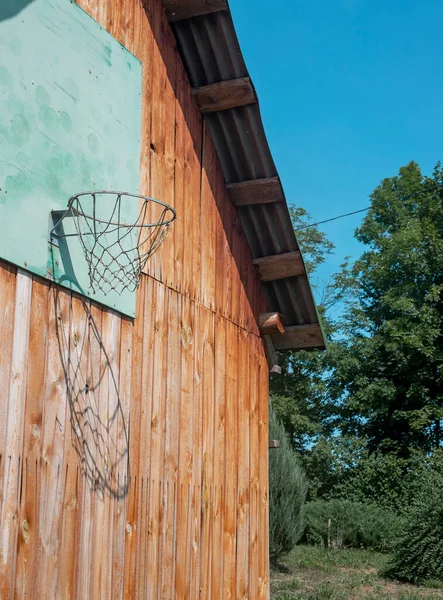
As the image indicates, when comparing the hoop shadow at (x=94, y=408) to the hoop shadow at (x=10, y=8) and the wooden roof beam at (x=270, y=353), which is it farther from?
the wooden roof beam at (x=270, y=353)

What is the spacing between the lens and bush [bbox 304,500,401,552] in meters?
21.6

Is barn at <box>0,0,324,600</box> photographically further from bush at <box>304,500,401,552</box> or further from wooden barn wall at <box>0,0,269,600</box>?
bush at <box>304,500,401,552</box>

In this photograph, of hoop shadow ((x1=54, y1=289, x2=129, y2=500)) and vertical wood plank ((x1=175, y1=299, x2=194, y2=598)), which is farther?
vertical wood plank ((x1=175, y1=299, x2=194, y2=598))

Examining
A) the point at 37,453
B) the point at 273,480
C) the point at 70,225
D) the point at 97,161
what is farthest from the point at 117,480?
the point at 273,480

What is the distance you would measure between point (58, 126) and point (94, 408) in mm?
1543

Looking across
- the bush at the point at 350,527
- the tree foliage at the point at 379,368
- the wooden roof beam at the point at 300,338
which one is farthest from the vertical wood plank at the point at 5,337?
the tree foliage at the point at 379,368

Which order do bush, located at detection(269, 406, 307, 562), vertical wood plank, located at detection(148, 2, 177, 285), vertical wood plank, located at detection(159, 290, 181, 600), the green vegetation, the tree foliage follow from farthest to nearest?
the tree foliage
the green vegetation
bush, located at detection(269, 406, 307, 562)
vertical wood plank, located at detection(148, 2, 177, 285)
vertical wood plank, located at detection(159, 290, 181, 600)

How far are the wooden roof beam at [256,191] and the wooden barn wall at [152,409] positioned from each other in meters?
0.17

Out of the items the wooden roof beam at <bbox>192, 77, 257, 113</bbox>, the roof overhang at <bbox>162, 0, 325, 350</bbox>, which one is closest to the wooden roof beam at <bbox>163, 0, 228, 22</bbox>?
the roof overhang at <bbox>162, 0, 325, 350</bbox>

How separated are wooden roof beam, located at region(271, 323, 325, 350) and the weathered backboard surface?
282 centimetres

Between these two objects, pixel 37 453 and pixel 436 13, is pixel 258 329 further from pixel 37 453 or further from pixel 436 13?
pixel 436 13

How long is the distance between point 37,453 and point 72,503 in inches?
15.9

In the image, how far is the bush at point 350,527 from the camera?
2158 cm

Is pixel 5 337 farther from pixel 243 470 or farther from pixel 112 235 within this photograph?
pixel 243 470
